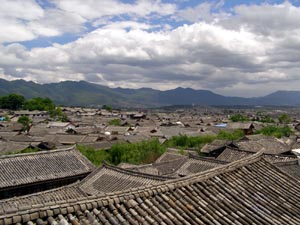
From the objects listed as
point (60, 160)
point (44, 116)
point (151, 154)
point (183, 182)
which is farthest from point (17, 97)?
point (183, 182)

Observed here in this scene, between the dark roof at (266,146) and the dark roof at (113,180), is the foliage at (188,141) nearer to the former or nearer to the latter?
the dark roof at (266,146)

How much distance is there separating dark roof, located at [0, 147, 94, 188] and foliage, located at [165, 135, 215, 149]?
26786 millimetres

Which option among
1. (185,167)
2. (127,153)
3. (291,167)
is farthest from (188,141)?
(291,167)

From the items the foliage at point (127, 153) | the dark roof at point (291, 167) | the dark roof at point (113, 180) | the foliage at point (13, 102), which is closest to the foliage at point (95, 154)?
the foliage at point (127, 153)

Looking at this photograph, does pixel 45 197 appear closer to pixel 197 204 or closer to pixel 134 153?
pixel 197 204

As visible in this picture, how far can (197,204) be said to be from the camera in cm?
680

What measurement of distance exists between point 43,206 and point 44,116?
104 m

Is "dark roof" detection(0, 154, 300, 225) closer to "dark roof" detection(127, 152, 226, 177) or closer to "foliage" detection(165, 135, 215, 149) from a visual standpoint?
"dark roof" detection(127, 152, 226, 177)

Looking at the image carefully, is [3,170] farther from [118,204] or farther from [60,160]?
[118,204]

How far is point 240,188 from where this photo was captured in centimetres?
780

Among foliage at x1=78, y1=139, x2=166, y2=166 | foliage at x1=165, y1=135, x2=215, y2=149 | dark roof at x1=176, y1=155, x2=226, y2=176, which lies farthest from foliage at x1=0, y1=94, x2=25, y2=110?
dark roof at x1=176, y1=155, x2=226, y2=176

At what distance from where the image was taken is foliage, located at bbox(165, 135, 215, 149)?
5116 centimetres

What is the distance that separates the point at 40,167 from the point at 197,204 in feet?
60.9

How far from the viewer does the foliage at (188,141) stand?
51156 millimetres
